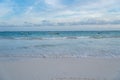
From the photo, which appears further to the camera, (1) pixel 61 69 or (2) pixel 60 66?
(2) pixel 60 66

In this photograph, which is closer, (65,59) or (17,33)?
(65,59)

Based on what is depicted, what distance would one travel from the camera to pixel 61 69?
5465 millimetres

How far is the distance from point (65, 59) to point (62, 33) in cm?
1171

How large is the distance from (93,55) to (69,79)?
2.52 meters

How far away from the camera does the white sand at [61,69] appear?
494cm

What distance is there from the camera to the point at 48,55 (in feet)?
23.4

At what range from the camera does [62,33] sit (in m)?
18.2

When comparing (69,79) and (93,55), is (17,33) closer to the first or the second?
(93,55)

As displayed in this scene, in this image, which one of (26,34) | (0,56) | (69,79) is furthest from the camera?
(26,34)

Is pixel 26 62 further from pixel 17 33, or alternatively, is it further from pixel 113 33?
pixel 113 33

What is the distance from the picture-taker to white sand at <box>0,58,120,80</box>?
494 centimetres

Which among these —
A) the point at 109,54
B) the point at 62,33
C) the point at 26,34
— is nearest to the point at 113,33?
the point at 62,33

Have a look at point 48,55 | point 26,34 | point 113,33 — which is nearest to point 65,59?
point 48,55

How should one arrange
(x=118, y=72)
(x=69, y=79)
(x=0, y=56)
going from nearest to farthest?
(x=69, y=79)
(x=118, y=72)
(x=0, y=56)
